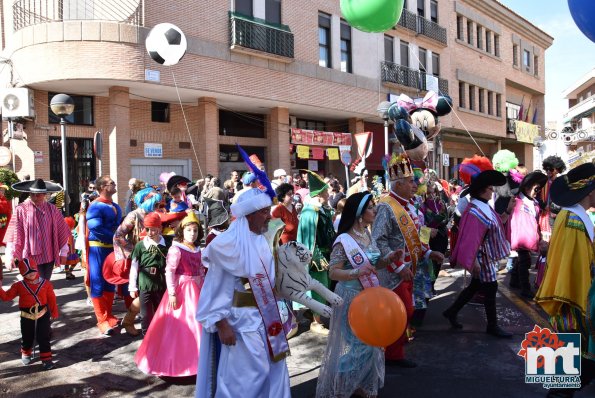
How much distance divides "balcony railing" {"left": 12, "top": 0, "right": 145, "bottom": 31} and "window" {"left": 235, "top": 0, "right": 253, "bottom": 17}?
13.1ft

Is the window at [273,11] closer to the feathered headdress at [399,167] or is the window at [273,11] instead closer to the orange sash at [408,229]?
the feathered headdress at [399,167]

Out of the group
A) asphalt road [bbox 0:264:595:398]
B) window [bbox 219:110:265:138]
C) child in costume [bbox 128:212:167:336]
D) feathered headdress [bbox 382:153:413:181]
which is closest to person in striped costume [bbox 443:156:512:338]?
asphalt road [bbox 0:264:595:398]

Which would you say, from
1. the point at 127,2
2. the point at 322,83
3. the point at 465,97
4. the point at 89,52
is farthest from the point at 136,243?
the point at 465,97

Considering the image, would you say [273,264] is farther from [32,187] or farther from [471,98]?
[471,98]

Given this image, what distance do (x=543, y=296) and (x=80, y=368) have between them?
4.35m

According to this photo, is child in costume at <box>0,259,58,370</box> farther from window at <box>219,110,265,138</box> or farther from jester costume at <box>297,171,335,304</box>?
window at <box>219,110,265,138</box>

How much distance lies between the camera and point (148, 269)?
576cm

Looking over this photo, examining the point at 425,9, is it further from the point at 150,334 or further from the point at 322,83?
the point at 150,334

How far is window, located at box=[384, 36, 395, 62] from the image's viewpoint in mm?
24922

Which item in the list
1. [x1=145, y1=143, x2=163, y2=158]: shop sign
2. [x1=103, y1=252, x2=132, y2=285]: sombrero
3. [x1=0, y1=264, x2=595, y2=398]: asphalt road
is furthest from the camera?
[x1=145, y1=143, x2=163, y2=158]: shop sign

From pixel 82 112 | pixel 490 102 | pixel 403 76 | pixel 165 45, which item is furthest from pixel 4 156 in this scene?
pixel 490 102

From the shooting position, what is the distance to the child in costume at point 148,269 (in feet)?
18.9

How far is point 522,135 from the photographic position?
124 ft

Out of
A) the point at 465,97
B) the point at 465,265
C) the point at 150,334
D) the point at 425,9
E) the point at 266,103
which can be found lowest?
the point at 150,334
